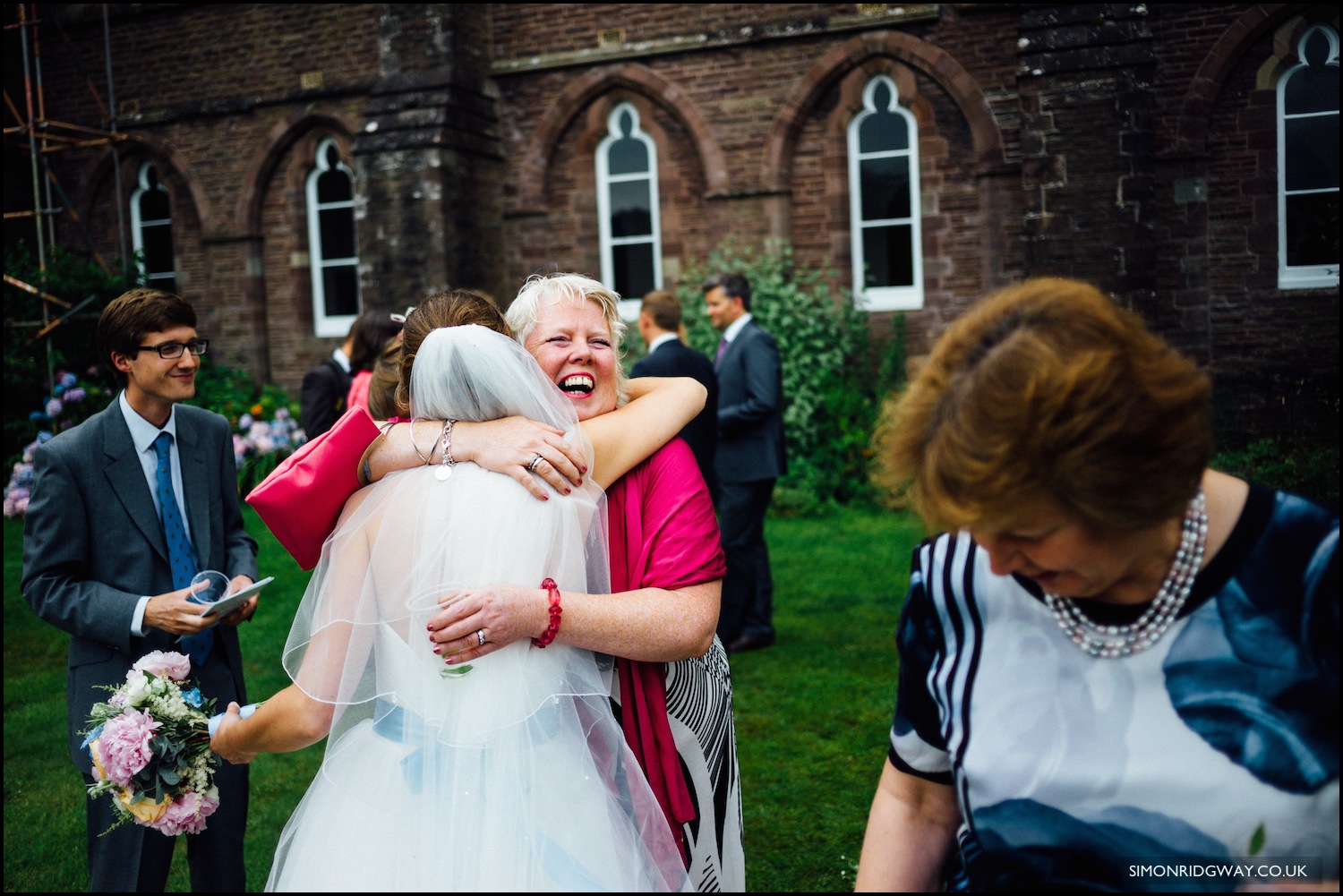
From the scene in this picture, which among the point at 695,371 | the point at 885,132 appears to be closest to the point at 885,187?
the point at 885,132

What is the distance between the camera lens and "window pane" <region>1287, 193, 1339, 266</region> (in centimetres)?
1209

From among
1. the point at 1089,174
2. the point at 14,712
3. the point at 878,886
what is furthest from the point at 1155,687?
the point at 1089,174

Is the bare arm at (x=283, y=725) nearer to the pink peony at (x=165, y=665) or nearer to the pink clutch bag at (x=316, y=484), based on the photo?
the pink clutch bag at (x=316, y=484)

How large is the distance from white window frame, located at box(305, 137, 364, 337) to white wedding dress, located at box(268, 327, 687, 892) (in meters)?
14.6

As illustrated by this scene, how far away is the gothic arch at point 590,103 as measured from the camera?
1395 cm

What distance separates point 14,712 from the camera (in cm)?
667

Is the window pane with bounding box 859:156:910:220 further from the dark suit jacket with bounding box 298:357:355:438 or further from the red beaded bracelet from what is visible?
the red beaded bracelet

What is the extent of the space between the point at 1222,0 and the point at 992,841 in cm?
1289

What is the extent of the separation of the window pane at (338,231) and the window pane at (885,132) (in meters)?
7.85

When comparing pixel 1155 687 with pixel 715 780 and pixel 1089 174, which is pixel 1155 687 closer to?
pixel 715 780

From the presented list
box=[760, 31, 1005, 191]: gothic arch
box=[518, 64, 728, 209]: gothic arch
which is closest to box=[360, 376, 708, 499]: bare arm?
box=[760, 31, 1005, 191]: gothic arch

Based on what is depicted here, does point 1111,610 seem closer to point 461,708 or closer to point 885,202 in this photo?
point 461,708

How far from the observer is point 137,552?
354cm

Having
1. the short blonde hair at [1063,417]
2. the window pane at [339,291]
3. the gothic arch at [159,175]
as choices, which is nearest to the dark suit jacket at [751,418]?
the short blonde hair at [1063,417]
